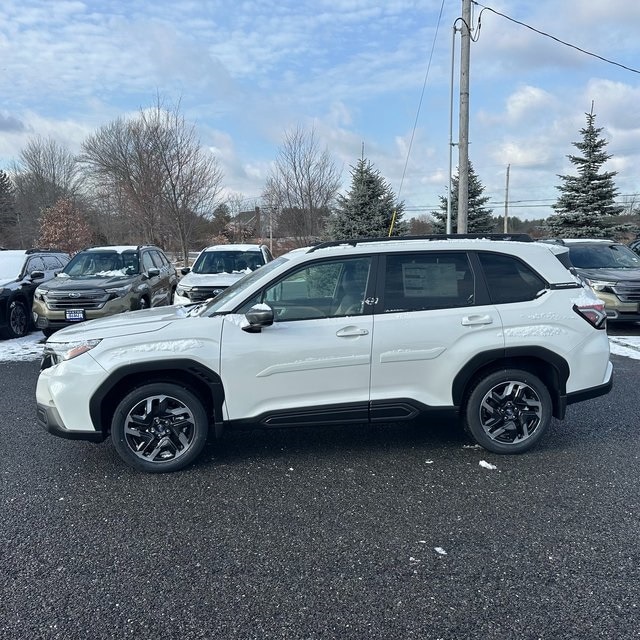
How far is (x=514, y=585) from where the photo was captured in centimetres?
270

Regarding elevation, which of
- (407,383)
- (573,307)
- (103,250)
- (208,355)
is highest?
(103,250)

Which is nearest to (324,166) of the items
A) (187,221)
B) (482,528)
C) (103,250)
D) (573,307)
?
(187,221)

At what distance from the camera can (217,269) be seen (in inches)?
439

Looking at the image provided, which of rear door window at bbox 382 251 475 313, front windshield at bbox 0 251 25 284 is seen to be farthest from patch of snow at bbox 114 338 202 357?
front windshield at bbox 0 251 25 284

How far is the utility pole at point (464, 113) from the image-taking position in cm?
1235

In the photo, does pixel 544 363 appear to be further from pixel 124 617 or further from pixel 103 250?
pixel 103 250

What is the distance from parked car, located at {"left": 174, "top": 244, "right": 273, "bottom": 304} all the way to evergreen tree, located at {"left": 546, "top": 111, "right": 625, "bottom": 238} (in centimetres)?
1953

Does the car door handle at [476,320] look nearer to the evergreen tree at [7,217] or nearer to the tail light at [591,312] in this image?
the tail light at [591,312]

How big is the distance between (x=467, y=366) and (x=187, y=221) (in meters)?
19.8

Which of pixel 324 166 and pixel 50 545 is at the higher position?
pixel 324 166

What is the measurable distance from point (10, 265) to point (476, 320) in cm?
1048

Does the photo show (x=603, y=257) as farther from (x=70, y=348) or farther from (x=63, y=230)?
(x=63, y=230)

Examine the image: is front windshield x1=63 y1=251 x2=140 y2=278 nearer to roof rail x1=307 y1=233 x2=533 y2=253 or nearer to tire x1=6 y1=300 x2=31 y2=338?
tire x1=6 y1=300 x2=31 y2=338

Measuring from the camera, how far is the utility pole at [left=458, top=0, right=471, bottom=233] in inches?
486
